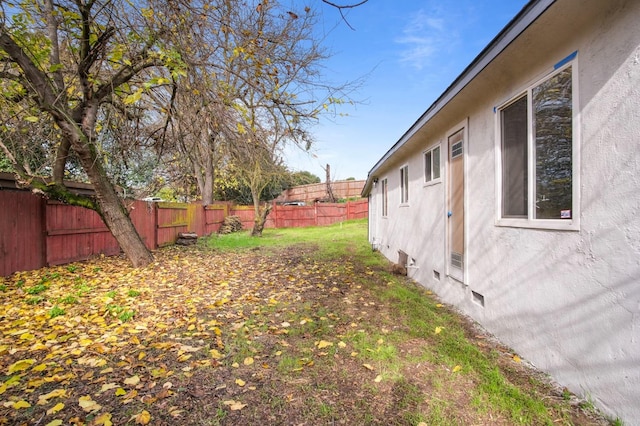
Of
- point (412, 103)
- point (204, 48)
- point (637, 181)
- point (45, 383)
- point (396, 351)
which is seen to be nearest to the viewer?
point (637, 181)

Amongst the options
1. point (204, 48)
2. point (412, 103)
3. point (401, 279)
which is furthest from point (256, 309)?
point (412, 103)

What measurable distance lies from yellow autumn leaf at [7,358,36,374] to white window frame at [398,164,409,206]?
22.3 ft

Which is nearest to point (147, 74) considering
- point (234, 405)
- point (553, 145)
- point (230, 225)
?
point (234, 405)

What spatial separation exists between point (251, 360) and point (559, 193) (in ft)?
10.5

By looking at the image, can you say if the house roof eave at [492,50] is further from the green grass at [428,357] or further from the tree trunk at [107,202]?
the tree trunk at [107,202]

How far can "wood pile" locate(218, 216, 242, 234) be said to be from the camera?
56.5 ft

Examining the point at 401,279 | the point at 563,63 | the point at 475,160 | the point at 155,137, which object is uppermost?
the point at 155,137

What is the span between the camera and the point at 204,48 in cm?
480

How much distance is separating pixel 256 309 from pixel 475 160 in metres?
3.70

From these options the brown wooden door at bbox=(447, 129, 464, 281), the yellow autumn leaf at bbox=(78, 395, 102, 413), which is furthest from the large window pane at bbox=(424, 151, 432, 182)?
the yellow autumn leaf at bbox=(78, 395, 102, 413)

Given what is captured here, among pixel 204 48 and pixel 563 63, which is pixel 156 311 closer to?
pixel 204 48

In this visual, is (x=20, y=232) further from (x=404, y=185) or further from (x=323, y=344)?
(x=404, y=185)

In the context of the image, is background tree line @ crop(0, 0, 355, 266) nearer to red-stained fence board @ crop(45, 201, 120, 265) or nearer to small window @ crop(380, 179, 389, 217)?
red-stained fence board @ crop(45, 201, 120, 265)

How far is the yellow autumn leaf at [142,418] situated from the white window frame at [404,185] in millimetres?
6390
